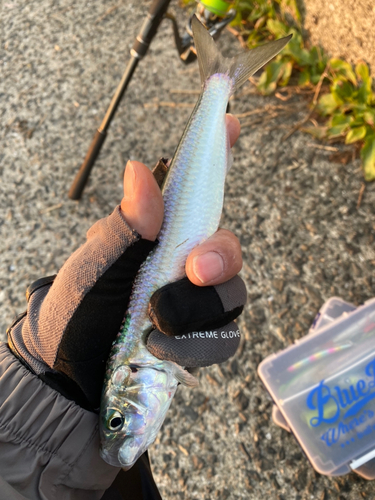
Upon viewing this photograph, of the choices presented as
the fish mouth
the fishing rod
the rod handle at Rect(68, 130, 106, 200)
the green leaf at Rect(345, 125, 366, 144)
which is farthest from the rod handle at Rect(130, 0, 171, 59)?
the fish mouth

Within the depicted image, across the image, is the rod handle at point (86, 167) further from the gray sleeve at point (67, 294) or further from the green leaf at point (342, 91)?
the green leaf at point (342, 91)

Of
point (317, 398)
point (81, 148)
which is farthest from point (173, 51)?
point (317, 398)

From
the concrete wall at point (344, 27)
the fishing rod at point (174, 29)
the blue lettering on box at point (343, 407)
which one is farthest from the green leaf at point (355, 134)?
the blue lettering on box at point (343, 407)

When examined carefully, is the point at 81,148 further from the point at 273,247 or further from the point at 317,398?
the point at 317,398

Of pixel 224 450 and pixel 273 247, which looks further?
pixel 273 247

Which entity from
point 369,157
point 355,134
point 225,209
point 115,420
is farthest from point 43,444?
point 355,134

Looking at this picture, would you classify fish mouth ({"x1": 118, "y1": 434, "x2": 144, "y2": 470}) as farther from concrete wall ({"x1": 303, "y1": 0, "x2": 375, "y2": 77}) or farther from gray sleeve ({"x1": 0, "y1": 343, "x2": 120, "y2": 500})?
concrete wall ({"x1": 303, "y1": 0, "x2": 375, "y2": 77})
